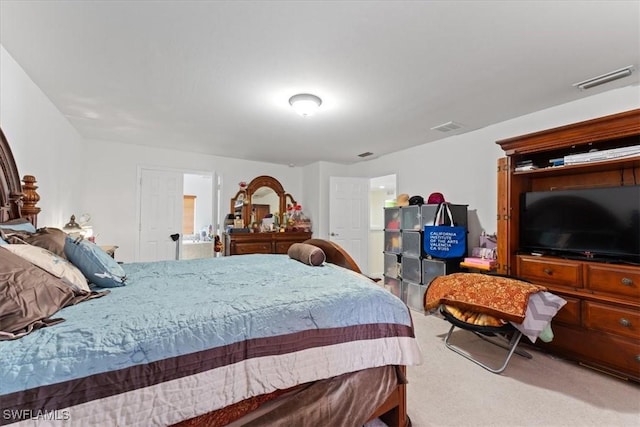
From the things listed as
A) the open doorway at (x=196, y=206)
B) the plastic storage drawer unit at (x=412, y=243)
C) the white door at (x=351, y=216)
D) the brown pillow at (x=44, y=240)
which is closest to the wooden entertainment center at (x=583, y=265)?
the plastic storage drawer unit at (x=412, y=243)

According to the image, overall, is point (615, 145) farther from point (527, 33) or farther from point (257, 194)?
point (257, 194)

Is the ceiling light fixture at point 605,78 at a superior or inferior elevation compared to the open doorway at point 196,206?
superior

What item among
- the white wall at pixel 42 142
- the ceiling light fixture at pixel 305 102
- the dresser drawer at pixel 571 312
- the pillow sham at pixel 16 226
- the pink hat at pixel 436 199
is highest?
the ceiling light fixture at pixel 305 102

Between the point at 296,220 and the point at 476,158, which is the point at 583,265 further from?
the point at 296,220

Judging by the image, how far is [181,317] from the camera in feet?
3.96

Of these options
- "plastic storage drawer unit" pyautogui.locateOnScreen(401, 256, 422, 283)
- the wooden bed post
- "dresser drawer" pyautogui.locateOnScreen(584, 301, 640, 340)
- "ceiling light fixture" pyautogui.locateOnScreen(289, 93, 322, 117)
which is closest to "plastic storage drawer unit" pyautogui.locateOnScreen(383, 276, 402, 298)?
"plastic storage drawer unit" pyautogui.locateOnScreen(401, 256, 422, 283)

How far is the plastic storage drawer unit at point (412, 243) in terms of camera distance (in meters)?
3.84

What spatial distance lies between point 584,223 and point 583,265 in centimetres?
38

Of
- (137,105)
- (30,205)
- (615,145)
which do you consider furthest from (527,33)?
(30,205)

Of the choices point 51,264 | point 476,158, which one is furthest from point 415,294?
point 51,264

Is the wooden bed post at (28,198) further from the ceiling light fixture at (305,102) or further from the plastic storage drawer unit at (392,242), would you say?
the plastic storage drawer unit at (392,242)

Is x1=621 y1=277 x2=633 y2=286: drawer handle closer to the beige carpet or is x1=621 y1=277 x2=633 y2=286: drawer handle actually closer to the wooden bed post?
the beige carpet

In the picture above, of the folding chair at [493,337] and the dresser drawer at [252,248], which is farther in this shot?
the dresser drawer at [252,248]

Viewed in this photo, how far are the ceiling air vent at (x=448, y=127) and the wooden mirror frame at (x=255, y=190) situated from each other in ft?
10.7
